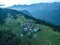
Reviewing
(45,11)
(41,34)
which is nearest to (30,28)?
(41,34)

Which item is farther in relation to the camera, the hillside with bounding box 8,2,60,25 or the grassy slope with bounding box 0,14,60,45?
the hillside with bounding box 8,2,60,25

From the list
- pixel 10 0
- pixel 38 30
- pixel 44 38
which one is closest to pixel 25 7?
pixel 10 0

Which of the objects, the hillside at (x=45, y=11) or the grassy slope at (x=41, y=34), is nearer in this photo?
the grassy slope at (x=41, y=34)

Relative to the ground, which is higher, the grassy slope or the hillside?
the hillside

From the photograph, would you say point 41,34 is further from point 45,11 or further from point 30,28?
point 45,11

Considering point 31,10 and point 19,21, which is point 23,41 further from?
point 31,10

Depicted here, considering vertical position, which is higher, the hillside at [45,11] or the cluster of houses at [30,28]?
the hillside at [45,11]

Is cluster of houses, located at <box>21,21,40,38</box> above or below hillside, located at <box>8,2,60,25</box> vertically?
below

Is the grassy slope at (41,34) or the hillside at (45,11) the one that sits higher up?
the hillside at (45,11)
